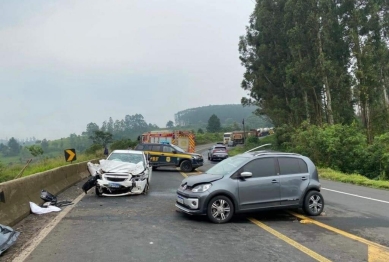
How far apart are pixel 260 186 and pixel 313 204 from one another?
1.57 m

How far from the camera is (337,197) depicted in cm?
1342

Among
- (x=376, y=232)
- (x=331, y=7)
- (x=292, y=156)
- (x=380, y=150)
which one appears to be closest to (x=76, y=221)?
(x=292, y=156)

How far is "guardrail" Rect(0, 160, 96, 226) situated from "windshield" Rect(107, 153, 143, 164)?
2.04 meters

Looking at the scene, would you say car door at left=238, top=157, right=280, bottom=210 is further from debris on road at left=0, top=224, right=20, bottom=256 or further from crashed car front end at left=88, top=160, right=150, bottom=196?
crashed car front end at left=88, top=160, right=150, bottom=196

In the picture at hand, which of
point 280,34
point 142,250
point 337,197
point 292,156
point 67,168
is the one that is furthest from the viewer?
point 280,34

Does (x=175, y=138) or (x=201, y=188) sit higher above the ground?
(x=175, y=138)

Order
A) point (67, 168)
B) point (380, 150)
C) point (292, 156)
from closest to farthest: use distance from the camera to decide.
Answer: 1. point (292, 156)
2. point (67, 168)
3. point (380, 150)

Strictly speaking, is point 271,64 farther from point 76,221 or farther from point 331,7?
point 76,221

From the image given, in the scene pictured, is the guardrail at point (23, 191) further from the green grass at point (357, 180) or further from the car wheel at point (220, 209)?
the green grass at point (357, 180)

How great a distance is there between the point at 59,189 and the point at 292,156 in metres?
8.18

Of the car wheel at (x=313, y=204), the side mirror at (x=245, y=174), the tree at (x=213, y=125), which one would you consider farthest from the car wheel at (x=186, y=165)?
the tree at (x=213, y=125)

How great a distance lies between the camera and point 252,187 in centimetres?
904

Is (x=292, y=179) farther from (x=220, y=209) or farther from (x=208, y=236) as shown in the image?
(x=208, y=236)

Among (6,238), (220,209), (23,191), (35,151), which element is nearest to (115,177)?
(23,191)
